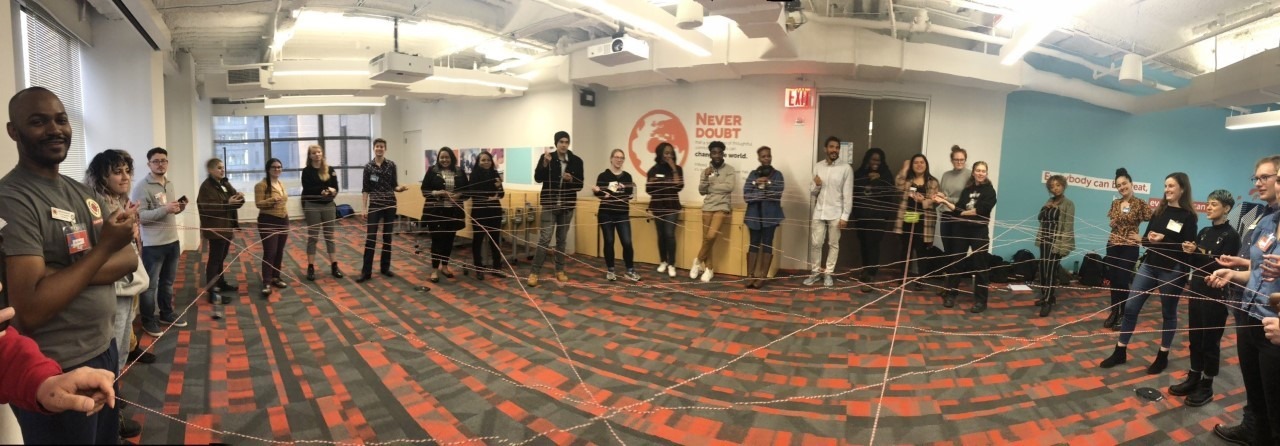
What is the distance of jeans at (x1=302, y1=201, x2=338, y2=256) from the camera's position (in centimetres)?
524

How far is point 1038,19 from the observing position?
157 inches

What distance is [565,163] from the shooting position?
5773mm

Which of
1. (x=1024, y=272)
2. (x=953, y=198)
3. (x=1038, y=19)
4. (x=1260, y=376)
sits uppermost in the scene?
(x=1038, y=19)

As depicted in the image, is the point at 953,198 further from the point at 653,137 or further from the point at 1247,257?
the point at 653,137

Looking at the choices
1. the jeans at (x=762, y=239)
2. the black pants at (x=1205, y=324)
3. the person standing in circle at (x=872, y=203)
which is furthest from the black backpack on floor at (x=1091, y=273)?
the jeans at (x=762, y=239)

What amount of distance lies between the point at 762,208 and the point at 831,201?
702 mm

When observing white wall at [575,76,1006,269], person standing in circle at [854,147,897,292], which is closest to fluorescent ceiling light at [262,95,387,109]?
white wall at [575,76,1006,269]

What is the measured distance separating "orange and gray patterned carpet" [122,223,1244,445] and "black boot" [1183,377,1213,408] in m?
0.07

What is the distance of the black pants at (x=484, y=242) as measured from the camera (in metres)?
5.65

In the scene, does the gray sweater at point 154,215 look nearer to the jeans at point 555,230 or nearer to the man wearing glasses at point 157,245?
the man wearing glasses at point 157,245

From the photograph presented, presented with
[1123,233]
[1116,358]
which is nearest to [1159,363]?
[1116,358]

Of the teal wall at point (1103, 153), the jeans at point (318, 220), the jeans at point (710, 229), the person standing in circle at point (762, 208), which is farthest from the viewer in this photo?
the teal wall at point (1103, 153)

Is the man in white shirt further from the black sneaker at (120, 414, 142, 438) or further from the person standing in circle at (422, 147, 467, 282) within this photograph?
the black sneaker at (120, 414, 142, 438)

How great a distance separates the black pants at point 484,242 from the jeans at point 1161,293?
492 centimetres
